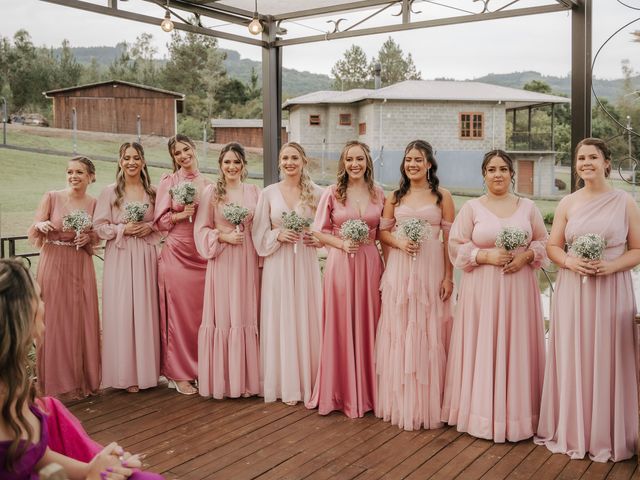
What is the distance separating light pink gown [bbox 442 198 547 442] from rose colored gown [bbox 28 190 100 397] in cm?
324

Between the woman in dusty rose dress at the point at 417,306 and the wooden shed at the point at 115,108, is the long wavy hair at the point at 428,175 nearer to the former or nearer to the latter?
the woman in dusty rose dress at the point at 417,306

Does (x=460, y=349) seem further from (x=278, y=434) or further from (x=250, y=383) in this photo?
(x=250, y=383)

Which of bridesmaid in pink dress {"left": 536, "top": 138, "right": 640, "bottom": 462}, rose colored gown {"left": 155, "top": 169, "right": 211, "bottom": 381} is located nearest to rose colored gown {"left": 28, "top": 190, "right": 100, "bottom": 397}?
rose colored gown {"left": 155, "top": 169, "right": 211, "bottom": 381}

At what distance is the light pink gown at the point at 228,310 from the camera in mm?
5543

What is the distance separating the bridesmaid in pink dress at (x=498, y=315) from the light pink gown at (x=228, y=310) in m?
1.84

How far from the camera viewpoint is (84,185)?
554cm

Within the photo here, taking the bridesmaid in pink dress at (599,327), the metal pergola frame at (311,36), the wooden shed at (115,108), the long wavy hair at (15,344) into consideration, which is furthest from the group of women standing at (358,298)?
the wooden shed at (115,108)

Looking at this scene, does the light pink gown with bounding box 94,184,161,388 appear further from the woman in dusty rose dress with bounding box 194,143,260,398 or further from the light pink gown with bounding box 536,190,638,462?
the light pink gown with bounding box 536,190,638,462

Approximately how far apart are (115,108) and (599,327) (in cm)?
905

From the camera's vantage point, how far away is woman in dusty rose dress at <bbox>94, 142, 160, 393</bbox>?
5.69m

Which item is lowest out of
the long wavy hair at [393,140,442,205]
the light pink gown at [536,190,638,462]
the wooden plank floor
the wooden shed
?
the wooden plank floor

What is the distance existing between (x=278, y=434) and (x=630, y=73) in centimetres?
422

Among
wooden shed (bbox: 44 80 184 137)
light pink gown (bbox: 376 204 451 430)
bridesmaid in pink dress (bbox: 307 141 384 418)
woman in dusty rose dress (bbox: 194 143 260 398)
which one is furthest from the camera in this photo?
wooden shed (bbox: 44 80 184 137)

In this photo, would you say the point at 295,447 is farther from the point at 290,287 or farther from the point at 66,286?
the point at 66,286
